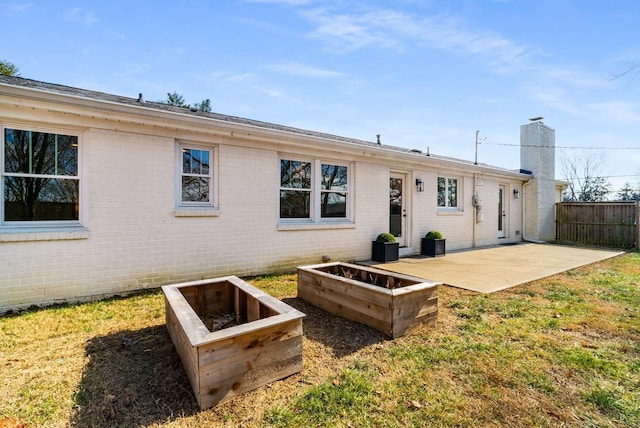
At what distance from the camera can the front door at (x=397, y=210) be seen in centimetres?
900

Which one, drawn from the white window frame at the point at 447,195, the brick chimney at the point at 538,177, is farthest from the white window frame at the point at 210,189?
the brick chimney at the point at 538,177

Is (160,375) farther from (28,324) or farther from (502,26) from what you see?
(502,26)

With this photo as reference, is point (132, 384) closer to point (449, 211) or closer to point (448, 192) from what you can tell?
point (449, 211)

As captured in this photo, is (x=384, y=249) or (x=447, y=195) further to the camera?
(x=447, y=195)

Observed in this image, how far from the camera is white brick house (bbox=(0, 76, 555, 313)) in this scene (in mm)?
4328

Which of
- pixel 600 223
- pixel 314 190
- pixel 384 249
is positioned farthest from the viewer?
pixel 600 223

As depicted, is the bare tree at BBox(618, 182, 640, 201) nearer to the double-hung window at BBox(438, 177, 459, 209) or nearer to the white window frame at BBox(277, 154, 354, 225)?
the double-hung window at BBox(438, 177, 459, 209)

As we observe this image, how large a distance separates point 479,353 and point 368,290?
4.02 ft

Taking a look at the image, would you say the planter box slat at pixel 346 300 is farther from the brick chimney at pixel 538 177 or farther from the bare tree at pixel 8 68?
the bare tree at pixel 8 68

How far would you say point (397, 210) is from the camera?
356 inches

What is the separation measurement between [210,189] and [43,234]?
8.20 feet

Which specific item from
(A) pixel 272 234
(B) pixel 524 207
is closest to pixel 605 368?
(A) pixel 272 234

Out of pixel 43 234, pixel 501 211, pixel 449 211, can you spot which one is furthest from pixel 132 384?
pixel 501 211

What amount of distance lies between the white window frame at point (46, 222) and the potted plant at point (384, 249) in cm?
606
